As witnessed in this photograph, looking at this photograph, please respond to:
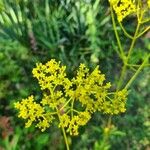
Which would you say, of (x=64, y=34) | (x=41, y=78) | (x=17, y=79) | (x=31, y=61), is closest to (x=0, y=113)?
(x=17, y=79)

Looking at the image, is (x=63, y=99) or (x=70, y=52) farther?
(x=70, y=52)

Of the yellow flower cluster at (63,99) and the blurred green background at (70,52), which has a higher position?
the yellow flower cluster at (63,99)

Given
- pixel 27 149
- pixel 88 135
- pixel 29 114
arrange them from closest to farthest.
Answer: pixel 29 114
pixel 27 149
pixel 88 135

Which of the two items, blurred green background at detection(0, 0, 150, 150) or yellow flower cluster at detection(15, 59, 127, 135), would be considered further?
blurred green background at detection(0, 0, 150, 150)

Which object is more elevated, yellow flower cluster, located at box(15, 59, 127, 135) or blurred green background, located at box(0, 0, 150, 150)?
yellow flower cluster, located at box(15, 59, 127, 135)

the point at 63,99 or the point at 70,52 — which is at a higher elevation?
the point at 63,99

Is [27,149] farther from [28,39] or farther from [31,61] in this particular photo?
[28,39]

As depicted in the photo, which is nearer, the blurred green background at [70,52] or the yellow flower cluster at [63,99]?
the yellow flower cluster at [63,99]

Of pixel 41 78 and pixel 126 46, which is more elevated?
pixel 41 78
